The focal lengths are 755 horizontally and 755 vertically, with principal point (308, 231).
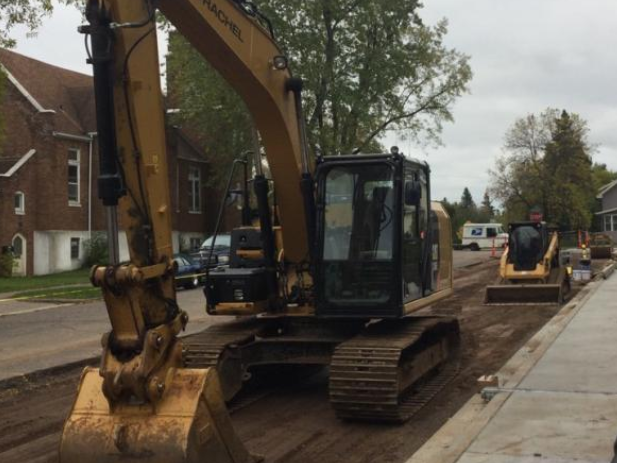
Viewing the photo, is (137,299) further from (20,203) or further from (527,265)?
(20,203)

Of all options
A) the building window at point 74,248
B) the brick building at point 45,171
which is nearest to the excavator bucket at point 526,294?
the brick building at point 45,171

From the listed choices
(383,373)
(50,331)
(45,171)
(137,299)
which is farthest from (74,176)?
(137,299)

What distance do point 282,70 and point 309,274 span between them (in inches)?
92.1

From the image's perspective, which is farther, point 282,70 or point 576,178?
point 576,178

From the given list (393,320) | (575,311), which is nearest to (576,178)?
(575,311)

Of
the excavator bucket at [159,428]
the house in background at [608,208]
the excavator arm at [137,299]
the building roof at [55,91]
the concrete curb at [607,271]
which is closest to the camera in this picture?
the excavator bucket at [159,428]

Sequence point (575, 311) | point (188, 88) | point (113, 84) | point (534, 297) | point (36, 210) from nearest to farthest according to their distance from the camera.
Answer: point (113, 84) < point (575, 311) < point (534, 297) < point (36, 210) < point (188, 88)

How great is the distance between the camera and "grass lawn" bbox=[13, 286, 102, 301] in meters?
21.5

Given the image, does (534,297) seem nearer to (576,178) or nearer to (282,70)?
(282,70)

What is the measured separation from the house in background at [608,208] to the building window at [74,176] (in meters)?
43.1

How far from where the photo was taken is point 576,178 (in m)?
60.8

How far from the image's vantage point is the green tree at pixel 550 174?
58.9m

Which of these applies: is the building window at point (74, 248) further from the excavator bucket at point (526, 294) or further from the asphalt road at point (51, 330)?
the excavator bucket at point (526, 294)

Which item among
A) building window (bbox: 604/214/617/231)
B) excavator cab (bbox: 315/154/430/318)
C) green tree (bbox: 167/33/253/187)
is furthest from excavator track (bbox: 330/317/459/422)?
building window (bbox: 604/214/617/231)
